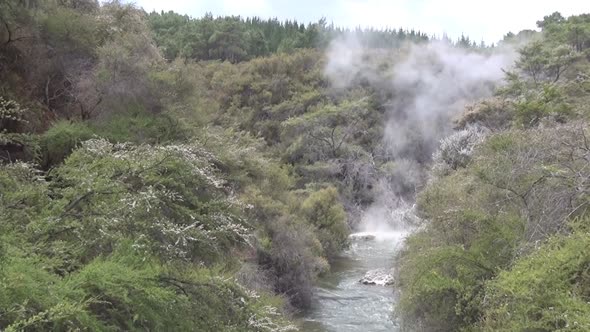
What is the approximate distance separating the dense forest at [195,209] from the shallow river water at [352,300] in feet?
3.32

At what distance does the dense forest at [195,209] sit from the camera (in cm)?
774

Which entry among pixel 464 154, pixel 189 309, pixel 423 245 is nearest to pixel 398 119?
pixel 464 154

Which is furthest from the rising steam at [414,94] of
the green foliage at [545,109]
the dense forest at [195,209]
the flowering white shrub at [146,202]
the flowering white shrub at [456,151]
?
the flowering white shrub at [146,202]

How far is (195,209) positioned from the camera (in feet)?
36.1

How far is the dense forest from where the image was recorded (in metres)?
7.74

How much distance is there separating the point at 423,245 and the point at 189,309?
32.6ft

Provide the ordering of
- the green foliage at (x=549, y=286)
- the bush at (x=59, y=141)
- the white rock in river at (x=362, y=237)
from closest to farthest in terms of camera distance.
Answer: the green foliage at (x=549, y=286)
the bush at (x=59, y=141)
the white rock in river at (x=362, y=237)

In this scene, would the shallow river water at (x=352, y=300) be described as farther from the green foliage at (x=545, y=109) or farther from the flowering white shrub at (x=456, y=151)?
the green foliage at (x=545, y=109)

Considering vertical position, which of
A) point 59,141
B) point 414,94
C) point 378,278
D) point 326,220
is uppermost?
point 59,141

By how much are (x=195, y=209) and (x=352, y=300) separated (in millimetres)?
14077

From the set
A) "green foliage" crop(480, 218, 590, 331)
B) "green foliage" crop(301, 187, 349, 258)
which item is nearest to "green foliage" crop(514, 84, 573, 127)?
"green foliage" crop(301, 187, 349, 258)

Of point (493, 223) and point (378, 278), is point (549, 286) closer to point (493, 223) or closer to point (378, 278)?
point (493, 223)

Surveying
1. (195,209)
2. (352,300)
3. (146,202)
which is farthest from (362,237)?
(146,202)

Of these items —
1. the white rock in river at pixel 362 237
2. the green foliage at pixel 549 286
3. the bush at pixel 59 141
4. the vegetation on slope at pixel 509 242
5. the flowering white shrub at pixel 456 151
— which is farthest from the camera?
the white rock in river at pixel 362 237
